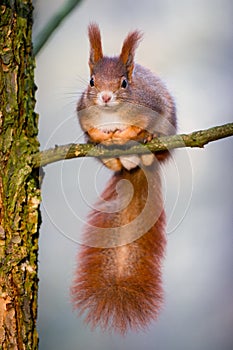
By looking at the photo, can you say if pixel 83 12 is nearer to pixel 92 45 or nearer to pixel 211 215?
pixel 92 45

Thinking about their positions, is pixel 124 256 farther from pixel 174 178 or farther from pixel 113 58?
pixel 113 58

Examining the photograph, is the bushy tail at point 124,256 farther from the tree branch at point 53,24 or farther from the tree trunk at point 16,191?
the tree branch at point 53,24

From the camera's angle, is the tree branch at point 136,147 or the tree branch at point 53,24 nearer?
the tree branch at point 136,147

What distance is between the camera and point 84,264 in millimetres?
982

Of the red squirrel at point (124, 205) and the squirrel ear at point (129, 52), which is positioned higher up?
the squirrel ear at point (129, 52)

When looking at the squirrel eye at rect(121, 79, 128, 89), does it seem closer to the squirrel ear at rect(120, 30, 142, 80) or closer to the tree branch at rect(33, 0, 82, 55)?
the squirrel ear at rect(120, 30, 142, 80)

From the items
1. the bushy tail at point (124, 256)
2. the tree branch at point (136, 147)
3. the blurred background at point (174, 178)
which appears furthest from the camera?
the blurred background at point (174, 178)

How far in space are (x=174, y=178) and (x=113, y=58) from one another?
0.27 m

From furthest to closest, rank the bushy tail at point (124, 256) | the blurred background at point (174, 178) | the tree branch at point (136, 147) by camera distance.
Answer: the blurred background at point (174, 178)
the bushy tail at point (124, 256)
the tree branch at point (136, 147)

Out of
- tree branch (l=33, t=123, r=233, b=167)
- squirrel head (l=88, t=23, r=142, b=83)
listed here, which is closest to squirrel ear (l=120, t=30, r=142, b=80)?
squirrel head (l=88, t=23, r=142, b=83)

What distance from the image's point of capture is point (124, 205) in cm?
103

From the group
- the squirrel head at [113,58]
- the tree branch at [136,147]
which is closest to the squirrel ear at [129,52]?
the squirrel head at [113,58]

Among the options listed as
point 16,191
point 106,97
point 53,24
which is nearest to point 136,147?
point 106,97

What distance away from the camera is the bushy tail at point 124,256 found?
0.95 metres
